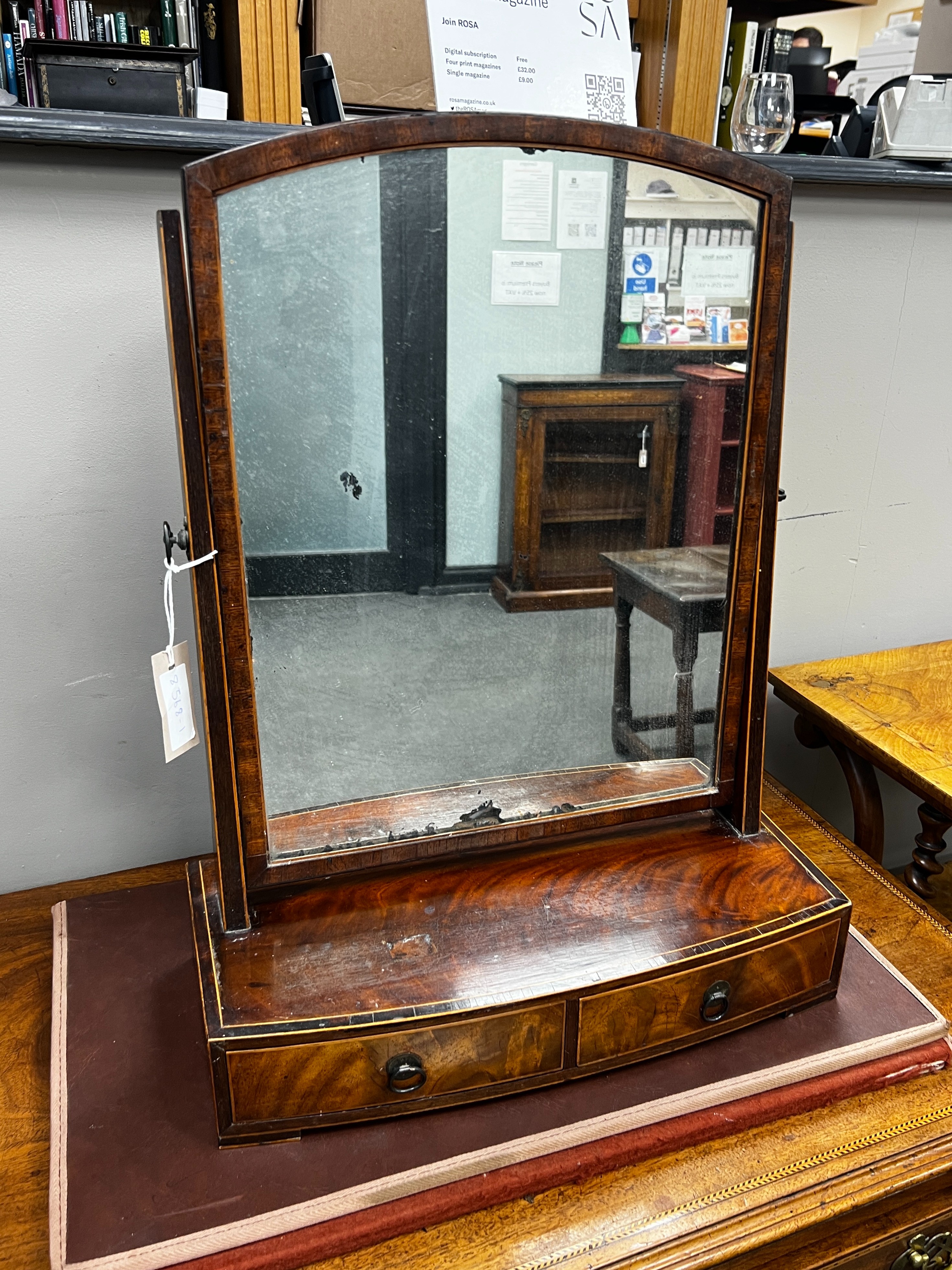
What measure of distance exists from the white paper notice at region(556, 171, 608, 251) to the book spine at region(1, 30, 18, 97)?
138 centimetres

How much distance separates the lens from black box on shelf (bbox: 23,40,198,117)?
814 mm

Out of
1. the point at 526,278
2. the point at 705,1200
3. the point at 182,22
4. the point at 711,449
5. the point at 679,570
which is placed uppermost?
the point at 182,22

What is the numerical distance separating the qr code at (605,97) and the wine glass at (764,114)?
19 cm

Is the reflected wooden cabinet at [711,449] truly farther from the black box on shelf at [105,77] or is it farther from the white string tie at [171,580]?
the black box on shelf at [105,77]

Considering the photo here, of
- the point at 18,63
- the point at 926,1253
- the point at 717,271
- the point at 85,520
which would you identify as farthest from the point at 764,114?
the point at 18,63

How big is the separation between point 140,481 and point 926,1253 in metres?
1.00

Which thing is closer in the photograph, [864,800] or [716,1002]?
[716,1002]

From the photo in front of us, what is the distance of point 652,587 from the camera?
83cm

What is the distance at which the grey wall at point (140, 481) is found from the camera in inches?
33.6

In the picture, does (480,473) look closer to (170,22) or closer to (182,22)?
(182,22)

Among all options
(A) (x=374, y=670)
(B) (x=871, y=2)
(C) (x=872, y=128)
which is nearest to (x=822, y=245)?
(C) (x=872, y=128)

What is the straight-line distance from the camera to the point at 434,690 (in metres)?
0.80

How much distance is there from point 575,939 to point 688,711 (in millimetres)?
237

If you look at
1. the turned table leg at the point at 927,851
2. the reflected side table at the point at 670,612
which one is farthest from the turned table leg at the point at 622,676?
the turned table leg at the point at 927,851
